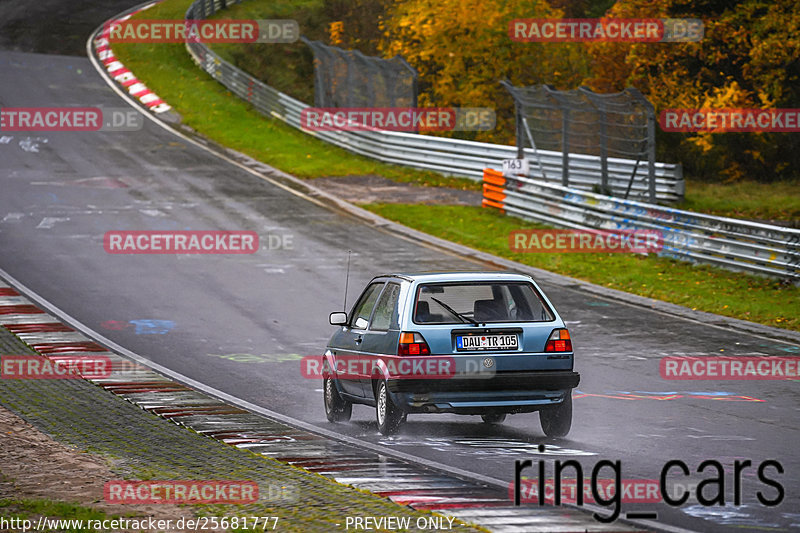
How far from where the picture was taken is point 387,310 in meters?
11.0

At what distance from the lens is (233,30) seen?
50.2m

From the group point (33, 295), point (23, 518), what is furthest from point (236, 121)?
point (23, 518)

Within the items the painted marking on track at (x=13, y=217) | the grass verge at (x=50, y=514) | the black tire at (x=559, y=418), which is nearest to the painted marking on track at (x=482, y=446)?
the black tire at (x=559, y=418)

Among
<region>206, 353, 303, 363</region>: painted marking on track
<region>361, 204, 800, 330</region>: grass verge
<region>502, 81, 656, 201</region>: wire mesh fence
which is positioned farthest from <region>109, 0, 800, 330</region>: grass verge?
<region>206, 353, 303, 363</region>: painted marking on track

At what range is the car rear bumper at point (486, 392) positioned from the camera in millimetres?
10141

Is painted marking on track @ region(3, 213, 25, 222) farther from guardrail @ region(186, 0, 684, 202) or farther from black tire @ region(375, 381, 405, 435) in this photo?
black tire @ region(375, 381, 405, 435)

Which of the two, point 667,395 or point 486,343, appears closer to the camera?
point 486,343

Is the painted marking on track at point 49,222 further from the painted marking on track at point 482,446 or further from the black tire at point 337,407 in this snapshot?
the painted marking on track at point 482,446

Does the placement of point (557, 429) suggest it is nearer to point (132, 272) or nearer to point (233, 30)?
point (132, 272)

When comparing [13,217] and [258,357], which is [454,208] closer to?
[13,217]

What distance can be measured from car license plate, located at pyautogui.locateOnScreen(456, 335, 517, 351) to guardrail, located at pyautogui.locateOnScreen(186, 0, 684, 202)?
1549 cm

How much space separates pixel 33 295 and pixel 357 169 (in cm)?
1549

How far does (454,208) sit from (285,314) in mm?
10710

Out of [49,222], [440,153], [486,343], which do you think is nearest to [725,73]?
[440,153]
